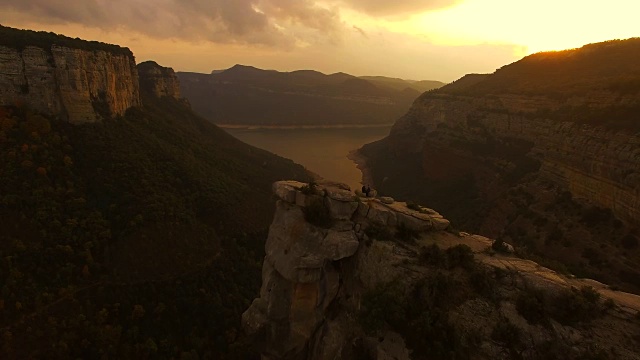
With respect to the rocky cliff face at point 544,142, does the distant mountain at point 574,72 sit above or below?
above

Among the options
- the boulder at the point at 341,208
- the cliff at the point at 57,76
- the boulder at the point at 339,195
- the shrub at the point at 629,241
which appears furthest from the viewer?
the cliff at the point at 57,76

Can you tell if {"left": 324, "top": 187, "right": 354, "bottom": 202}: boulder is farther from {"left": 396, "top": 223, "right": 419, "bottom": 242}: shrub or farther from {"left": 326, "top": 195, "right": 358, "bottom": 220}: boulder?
{"left": 396, "top": 223, "right": 419, "bottom": 242}: shrub

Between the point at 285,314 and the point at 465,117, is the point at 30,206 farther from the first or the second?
the point at 465,117

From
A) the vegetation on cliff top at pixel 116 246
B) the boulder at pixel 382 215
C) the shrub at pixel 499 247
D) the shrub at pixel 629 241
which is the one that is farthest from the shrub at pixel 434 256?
the shrub at pixel 629 241

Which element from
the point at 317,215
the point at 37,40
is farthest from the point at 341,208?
the point at 37,40

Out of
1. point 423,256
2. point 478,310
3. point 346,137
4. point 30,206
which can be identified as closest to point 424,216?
point 423,256

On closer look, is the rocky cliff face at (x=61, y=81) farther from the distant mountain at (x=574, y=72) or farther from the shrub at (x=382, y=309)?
the distant mountain at (x=574, y=72)
